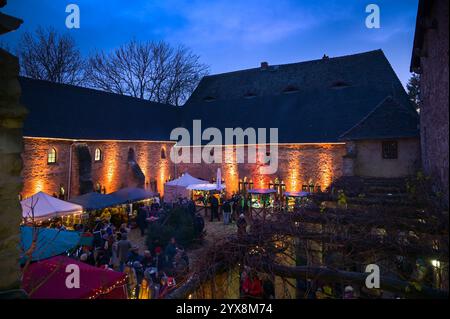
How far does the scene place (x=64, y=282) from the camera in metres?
5.32

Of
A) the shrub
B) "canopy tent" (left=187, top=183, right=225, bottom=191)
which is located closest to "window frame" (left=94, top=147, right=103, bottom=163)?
"canopy tent" (left=187, top=183, right=225, bottom=191)

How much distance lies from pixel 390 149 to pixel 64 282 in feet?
51.9

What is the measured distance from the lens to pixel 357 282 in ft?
12.6

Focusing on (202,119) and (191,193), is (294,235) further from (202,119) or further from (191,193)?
(202,119)

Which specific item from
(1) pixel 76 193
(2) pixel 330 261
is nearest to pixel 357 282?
(2) pixel 330 261

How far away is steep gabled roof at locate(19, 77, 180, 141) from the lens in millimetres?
18484

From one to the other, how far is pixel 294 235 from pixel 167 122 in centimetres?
2418

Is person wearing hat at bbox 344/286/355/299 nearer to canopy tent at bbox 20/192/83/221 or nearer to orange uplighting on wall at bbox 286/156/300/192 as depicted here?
canopy tent at bbox 20/192/83/221

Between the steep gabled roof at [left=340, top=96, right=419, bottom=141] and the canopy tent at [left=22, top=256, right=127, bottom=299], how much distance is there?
1421 centimetres

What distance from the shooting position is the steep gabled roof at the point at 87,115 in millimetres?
18484

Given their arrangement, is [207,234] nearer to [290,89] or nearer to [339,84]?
[290,89]

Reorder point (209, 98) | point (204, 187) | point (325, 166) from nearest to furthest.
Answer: point (204, 187)
point (325, 166)
point (209, 98)

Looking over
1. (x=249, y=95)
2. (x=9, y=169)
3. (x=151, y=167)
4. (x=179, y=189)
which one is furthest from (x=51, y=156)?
(x=249, y=95)

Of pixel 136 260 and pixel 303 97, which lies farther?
pixel 303 97
